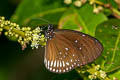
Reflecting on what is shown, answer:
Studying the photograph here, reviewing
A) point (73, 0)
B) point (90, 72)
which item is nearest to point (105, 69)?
point (90, 72)

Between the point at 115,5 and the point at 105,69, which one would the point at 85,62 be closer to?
the point at 105,69

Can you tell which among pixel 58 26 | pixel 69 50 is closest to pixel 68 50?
pixel 69 50

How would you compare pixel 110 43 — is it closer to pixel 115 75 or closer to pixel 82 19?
pixel 115 75

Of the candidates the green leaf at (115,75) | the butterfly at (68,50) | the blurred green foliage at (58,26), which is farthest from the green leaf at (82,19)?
the green leaf at (115,75)

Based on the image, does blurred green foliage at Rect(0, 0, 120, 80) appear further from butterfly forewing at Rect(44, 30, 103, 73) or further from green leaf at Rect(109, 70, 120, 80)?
butterfly forewing at Rect(44, 30, 103, 73)

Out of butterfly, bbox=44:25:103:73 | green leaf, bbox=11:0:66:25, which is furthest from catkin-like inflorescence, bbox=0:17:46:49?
green leaf, bbox=11:0:66:25

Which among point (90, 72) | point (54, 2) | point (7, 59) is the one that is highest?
point (54, 2)

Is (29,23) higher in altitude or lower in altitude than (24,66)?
higher
